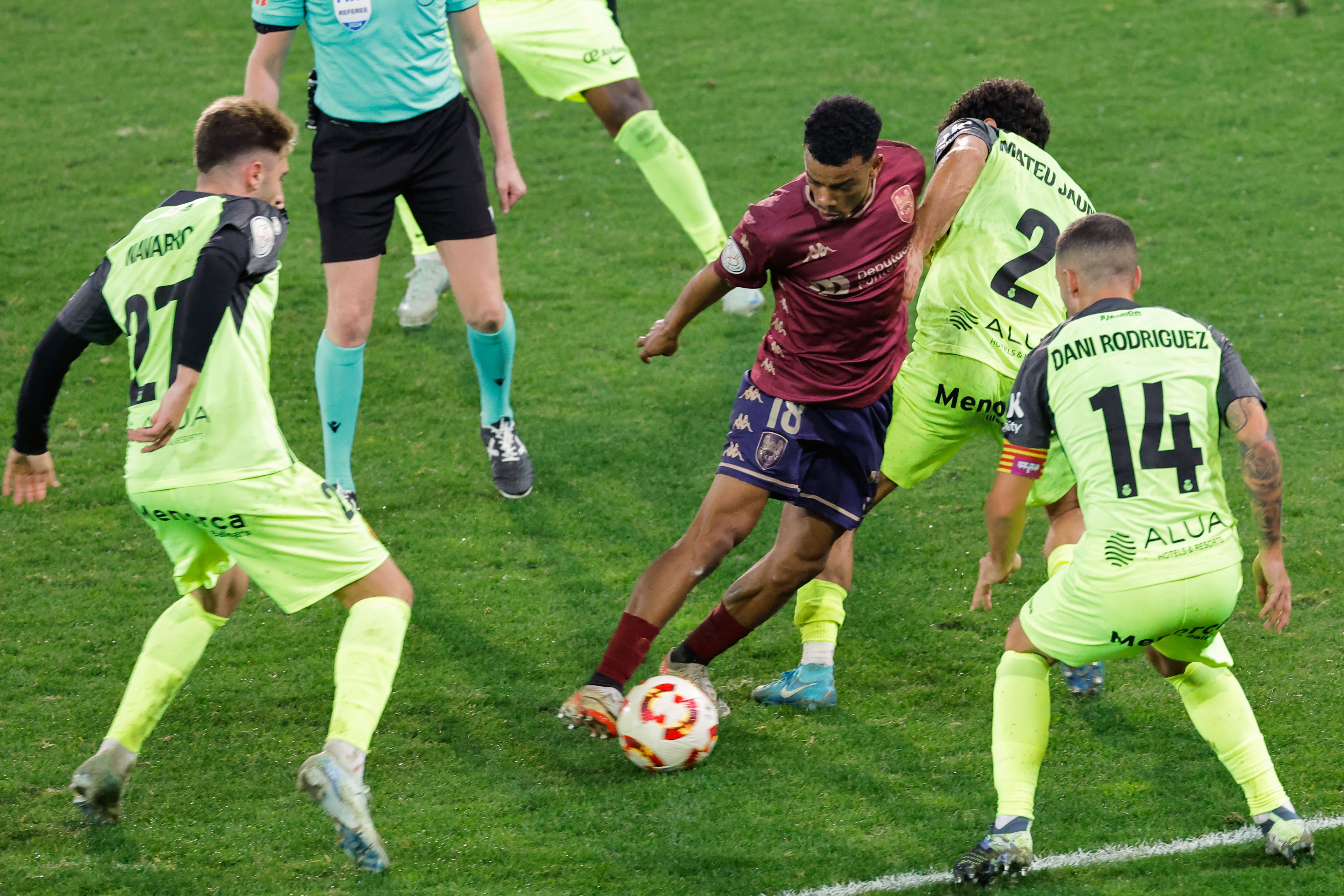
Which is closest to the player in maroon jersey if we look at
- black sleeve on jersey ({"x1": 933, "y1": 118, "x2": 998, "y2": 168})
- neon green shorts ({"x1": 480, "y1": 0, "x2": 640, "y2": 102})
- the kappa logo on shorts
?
the kappa logo on shorts

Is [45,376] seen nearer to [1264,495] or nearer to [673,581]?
[673,581]

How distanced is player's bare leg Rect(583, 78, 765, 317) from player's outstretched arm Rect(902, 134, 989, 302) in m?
3.32

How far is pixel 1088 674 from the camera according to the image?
4.81 m

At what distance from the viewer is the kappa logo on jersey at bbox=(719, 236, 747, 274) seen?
14.9ft

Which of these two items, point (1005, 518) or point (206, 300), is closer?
point (206, 300)

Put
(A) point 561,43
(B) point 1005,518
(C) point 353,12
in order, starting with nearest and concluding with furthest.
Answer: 1. (B) point 1005,518
2. (C) point 353,12
3. (A) point 561,43

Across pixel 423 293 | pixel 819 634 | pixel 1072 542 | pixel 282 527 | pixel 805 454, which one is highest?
pixel 282 527

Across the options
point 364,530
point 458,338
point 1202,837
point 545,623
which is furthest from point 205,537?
point 458,338

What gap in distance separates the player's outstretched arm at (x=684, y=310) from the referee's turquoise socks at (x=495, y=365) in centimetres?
137

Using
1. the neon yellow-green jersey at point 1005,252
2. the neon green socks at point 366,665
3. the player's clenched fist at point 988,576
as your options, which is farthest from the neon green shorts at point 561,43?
the player's clenched fist at point 988,576

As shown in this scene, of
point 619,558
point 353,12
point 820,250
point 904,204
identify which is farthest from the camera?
point 619,558

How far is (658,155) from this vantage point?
313 inches

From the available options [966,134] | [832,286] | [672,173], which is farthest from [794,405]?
[672,173]

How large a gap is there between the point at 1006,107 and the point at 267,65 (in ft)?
9.69
